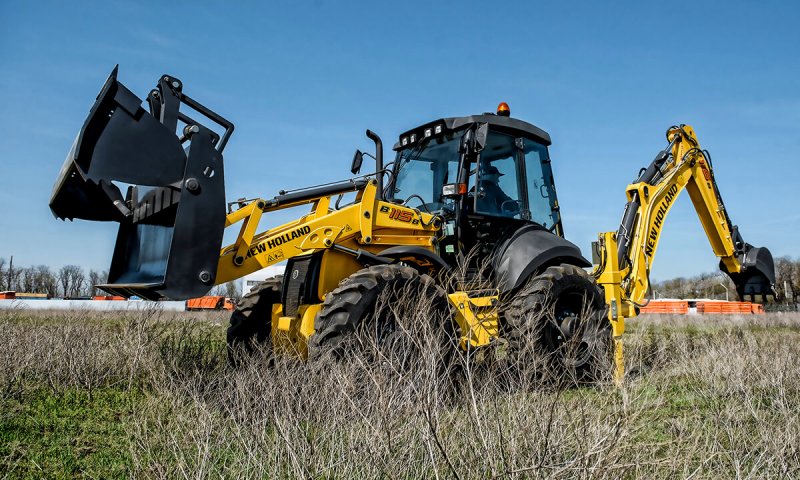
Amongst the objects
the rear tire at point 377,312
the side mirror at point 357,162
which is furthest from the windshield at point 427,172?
the rear tire at point 377,312

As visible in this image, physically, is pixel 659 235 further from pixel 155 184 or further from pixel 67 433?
pixel 67 433

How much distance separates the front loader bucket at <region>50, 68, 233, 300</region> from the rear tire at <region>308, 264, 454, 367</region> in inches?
41.7

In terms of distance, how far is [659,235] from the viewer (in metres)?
8.65

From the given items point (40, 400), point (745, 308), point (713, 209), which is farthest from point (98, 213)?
point (745, 308)

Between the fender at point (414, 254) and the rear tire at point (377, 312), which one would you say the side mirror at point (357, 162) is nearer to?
the fender at point (414, 254)

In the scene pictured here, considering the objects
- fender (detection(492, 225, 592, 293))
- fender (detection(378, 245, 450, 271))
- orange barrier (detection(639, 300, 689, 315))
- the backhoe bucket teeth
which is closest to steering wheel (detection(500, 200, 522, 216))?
fender (detection(492, 225, 592, 293))

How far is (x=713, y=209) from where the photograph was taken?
9477 millimetres

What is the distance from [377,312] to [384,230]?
1.48 meters

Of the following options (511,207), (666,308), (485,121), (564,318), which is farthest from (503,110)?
(666,308)

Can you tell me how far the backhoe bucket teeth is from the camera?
9469 millimetres

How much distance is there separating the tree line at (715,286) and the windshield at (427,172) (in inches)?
1745

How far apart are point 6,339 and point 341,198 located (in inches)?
160

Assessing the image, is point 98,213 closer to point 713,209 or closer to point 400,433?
point 400,433

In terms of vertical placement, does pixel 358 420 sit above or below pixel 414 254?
below
